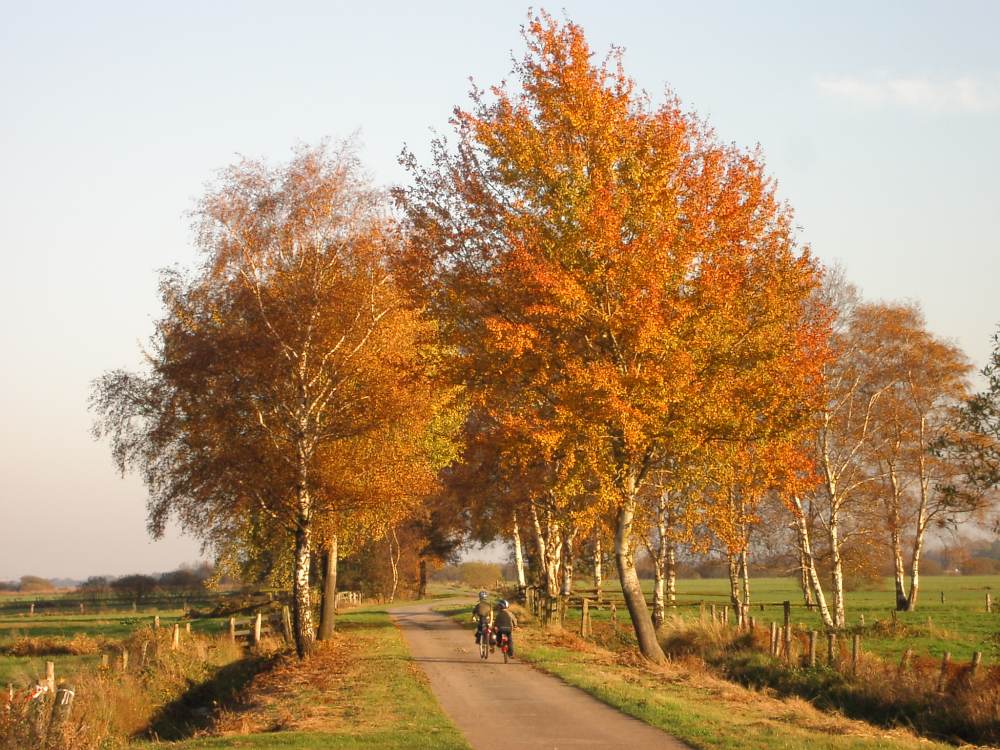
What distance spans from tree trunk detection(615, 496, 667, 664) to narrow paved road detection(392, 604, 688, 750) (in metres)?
3.37

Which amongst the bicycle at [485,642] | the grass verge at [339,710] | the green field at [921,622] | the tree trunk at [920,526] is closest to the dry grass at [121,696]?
the grass verge at [339,710]

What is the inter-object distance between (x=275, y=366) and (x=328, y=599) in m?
9.64

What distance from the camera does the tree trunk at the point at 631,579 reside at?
25.5 meters

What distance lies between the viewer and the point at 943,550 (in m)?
58.9

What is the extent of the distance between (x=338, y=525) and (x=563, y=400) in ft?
40.7

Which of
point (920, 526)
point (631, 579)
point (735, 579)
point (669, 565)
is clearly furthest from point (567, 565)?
point (631, 579)

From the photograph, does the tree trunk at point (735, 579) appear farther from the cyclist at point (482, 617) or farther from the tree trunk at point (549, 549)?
the cyclist at point (482, 617)

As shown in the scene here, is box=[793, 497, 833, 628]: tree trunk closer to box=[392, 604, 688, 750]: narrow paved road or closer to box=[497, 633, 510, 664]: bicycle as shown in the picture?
box=[497, 633, 510, 664]: bicycle

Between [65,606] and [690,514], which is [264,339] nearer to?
[690,514]

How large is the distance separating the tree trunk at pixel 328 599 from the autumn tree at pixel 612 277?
11.6 m

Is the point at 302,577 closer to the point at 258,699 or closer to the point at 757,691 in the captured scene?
the point at 258,699

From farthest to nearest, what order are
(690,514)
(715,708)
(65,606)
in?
(65,606) → (690,514) → (715,708)

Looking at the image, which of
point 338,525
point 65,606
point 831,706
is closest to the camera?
point 831,706

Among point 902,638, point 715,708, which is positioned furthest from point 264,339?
point 902,638
